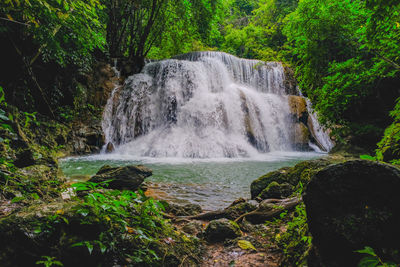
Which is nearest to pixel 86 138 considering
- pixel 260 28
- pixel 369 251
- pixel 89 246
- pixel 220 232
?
pixel 220 232

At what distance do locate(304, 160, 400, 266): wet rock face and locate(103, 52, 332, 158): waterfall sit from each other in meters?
8.84

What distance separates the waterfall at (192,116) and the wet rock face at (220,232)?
7.69 meters

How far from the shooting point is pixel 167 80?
13.6 m

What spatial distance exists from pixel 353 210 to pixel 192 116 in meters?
11.0

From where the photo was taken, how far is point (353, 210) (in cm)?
125

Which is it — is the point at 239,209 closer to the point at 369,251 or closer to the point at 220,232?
the point at 220,232

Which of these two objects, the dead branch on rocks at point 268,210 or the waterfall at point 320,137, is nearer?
the dead branch on rocks at point 268,210

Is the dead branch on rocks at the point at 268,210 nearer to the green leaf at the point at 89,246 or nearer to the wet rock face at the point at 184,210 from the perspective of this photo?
the wet rock face at the point at 184,210

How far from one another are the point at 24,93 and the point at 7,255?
10110 mm

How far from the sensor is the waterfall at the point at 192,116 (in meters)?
11.0

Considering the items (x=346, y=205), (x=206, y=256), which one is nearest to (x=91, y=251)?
(x=206, y=256)

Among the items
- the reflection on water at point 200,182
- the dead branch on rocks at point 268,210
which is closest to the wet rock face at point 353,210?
the dead branch on rocks at point 268,210

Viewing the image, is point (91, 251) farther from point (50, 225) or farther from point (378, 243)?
point (378, 243)

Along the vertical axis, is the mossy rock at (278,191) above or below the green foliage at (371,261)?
below
